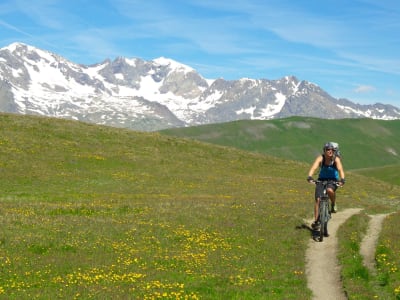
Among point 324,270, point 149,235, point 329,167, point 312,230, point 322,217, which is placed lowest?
point 324,270

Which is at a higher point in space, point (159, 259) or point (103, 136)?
point (103, 136)

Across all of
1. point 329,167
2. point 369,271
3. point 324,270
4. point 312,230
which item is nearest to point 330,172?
point 329,167

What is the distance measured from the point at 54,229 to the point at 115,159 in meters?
39.9

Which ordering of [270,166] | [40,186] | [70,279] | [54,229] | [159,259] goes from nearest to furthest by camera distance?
[70,279] → [159,259] → [54,229] → [40,186] → [270,166]

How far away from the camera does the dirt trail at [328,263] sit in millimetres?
17084

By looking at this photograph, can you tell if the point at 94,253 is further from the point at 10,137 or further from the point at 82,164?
the point at 10,137

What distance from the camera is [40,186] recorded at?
1829 inches

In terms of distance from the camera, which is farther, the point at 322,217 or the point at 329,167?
the point at 322,217

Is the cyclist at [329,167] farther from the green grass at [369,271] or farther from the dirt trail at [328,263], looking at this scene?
the green grass at [369,271]

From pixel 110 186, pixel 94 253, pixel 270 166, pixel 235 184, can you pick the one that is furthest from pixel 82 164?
pixel 94 253

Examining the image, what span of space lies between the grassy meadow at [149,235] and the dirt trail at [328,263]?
388 millimetres

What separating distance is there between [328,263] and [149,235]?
862cm

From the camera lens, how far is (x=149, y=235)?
2486 centimetres

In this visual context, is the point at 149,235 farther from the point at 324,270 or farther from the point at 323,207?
the point at 324,270
